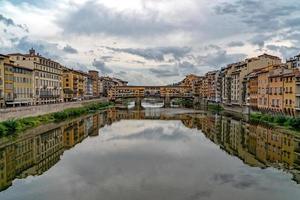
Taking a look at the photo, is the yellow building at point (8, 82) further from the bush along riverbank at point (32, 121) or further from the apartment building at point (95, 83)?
the apartment building at point (95, 83)

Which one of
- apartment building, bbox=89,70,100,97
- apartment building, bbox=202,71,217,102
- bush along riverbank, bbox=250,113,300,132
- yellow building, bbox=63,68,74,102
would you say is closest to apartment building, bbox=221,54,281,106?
bush along riverbank, bbox=250,113,300,132

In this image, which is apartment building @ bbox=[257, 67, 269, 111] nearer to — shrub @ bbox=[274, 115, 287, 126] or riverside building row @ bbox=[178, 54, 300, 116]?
riverside building row @ bbox=[178, 54, 300, 116]

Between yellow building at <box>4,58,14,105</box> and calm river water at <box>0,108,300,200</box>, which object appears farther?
yellow building at <box>4,58,14,105</box>

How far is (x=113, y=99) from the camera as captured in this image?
282 feet

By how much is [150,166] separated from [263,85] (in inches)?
1166

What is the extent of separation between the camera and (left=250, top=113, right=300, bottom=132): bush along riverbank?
1206 inches

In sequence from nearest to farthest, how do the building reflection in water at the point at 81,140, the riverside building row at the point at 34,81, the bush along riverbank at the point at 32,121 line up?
the building reflection in water at the point at 81,140
the bush along riverbank at the point at 32,121
the riverside building row at the point at 34,81

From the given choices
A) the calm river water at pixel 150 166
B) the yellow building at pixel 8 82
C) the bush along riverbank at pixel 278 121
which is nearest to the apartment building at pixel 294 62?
the bush along riverbank at pixel 278 121

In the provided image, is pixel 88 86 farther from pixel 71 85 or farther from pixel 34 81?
pixel 34 81

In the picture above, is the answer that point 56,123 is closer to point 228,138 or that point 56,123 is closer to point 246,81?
point 228,138

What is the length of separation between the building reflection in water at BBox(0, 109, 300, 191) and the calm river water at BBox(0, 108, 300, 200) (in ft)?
0.16

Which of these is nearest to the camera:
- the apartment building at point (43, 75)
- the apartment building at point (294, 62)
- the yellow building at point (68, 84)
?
the apartment building at point (294, 62)

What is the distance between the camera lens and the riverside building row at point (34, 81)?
40.6 metres

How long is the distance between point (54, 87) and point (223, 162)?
149 ft
